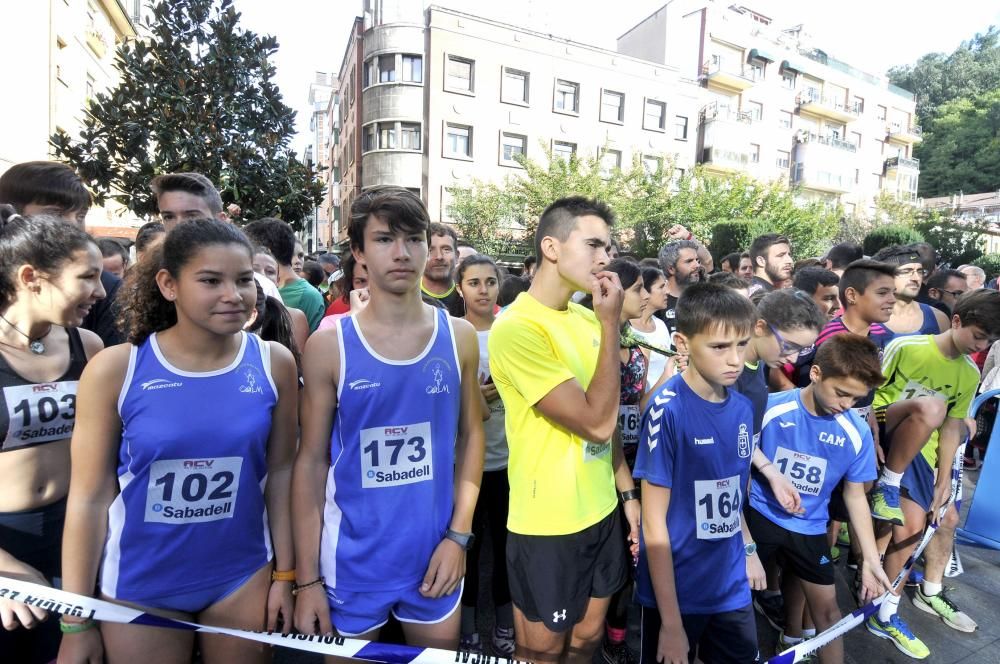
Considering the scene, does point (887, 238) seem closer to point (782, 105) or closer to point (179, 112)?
point (179, 112)

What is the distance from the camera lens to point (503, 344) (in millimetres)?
2154

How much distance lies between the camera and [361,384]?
73.4 inches

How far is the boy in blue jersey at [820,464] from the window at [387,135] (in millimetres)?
24985

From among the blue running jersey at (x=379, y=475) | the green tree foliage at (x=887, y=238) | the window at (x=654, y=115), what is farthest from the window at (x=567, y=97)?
the blue running jersey at (x=379, y=475)

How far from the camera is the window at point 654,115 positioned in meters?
29.2

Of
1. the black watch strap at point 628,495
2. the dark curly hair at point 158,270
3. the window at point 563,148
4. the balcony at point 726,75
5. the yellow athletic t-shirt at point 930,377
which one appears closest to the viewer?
the dark curly hair at point 158,270

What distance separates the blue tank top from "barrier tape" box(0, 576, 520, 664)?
0.08 metres

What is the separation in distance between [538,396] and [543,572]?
0.68 meters

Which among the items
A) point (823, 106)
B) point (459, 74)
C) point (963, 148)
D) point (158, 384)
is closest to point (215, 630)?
point (158, 384)

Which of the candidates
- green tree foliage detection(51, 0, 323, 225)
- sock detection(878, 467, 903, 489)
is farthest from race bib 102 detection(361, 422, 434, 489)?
green tree foliage detection(51, 0, 323, 225)

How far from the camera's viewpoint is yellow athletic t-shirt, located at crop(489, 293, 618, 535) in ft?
6.86

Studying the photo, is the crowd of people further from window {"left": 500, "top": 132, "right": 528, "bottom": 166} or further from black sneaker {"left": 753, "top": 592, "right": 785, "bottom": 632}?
window {"left": 500, "top": 132, "right": 528, "bottom": 166}

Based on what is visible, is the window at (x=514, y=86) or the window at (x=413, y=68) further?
the window at (x=514, y=86)

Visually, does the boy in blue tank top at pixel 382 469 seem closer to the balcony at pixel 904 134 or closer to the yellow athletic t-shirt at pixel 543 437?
the yellow athletic t-shirt at pixel 543 437
